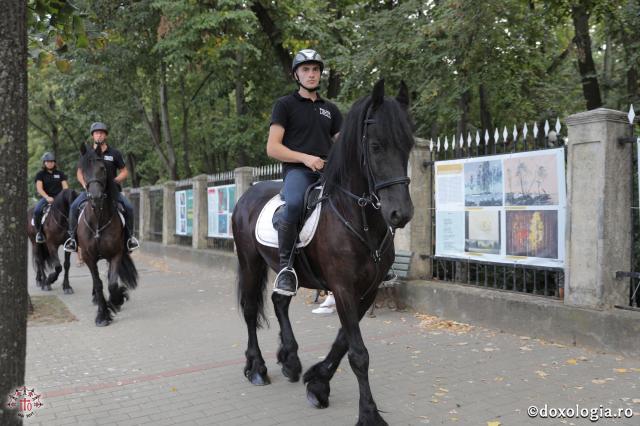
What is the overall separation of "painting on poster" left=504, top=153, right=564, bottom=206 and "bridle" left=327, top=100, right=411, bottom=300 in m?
3.27

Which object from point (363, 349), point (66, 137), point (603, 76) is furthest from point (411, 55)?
point (66, 137)

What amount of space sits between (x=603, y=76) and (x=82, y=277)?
592 inches

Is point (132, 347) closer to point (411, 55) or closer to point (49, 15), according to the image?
point (49, 15)

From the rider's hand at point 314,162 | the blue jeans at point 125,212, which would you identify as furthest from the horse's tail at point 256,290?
the blue jeans at point 125,212

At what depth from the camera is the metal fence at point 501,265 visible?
6.81 meters

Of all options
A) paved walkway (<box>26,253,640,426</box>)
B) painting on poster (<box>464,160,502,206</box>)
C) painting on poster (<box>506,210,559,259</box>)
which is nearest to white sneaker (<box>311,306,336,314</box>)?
paved walkway (<box>26,253,640,426</box>)

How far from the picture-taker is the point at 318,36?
14898mm

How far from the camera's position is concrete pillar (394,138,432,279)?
8.64m

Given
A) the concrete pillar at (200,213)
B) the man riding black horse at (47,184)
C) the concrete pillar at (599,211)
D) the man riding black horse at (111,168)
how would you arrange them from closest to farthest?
the concrete pillar at (599,211) < the man riding black horse at (111,168) < the man riding black horse at (47,184) < the concrete pillar at (200,213)

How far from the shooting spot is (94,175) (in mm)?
8320

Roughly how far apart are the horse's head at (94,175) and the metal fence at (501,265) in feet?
17.1

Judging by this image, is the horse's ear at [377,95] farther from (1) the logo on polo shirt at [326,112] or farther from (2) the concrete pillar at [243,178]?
(2) the concrete pillar at [243,178]

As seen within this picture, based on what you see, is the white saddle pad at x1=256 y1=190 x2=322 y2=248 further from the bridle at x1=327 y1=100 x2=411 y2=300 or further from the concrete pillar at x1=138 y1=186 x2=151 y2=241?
the concrete pillar at x1=138 y1=186 x2=151 y2=241

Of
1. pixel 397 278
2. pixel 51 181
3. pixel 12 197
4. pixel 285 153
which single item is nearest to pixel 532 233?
pixel 397 278
